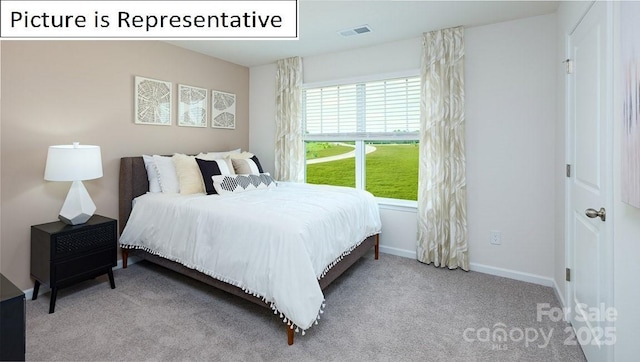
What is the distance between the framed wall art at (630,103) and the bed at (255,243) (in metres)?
1.54

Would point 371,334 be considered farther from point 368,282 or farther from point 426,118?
point 426,118

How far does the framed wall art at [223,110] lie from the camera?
13.1 ft

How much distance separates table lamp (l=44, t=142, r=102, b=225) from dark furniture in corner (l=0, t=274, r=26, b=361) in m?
1.52

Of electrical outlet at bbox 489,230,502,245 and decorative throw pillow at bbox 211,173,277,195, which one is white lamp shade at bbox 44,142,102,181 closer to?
decorative throw pillow at bbox 211,173,277,195

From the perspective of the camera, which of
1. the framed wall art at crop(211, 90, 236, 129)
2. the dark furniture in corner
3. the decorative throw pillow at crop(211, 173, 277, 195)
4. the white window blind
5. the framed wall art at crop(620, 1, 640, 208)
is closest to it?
the dark furniture in corner

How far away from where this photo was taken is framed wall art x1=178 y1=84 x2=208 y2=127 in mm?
3590

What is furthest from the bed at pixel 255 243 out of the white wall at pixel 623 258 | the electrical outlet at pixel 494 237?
the white wall at pixel 623 258

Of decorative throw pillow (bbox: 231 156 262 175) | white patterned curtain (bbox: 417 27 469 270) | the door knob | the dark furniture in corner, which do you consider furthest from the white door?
decorative throw pillow (bbox: 231 156 262 175)

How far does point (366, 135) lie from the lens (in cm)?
368

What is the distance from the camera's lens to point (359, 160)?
3.80m

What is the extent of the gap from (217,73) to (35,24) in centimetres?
218

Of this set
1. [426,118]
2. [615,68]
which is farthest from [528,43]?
[615,68]

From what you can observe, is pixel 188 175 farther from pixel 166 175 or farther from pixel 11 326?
pixel 11 326

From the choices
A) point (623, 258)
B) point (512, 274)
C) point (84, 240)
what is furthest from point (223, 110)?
point (623, 258)
